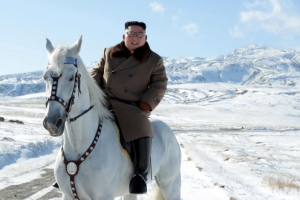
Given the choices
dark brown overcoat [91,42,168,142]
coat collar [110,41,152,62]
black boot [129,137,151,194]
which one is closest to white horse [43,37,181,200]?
black boot [129,137,151,194]

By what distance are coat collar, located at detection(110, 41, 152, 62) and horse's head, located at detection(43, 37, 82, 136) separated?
44.9 inches

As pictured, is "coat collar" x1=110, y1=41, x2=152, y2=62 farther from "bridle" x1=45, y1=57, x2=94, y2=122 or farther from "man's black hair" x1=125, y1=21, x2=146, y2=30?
"bridle" x1=45, y1=57, x2=94, y2=122

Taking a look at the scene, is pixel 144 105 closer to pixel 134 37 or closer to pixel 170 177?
pixel 134 37

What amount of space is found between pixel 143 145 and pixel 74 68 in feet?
5.42

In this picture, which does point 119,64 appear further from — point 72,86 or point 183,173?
point 183,173

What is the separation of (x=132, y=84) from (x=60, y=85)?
151 cm

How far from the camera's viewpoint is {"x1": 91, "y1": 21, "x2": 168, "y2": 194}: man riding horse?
16.0 ft

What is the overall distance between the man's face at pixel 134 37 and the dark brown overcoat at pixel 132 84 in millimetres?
83

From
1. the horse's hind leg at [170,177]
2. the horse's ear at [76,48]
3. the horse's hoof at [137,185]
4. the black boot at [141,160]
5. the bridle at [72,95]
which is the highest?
the horse's ear at [76,48]

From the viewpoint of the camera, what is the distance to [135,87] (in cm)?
508

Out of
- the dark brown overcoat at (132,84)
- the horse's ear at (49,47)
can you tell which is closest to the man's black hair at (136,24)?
the dark brown overcoat at (132,84)

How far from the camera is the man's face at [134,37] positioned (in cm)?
523

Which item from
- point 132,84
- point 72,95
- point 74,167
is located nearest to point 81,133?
point 74,167

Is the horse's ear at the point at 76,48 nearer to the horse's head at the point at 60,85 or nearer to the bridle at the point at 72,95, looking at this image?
the horse's head at the point at 60,85
